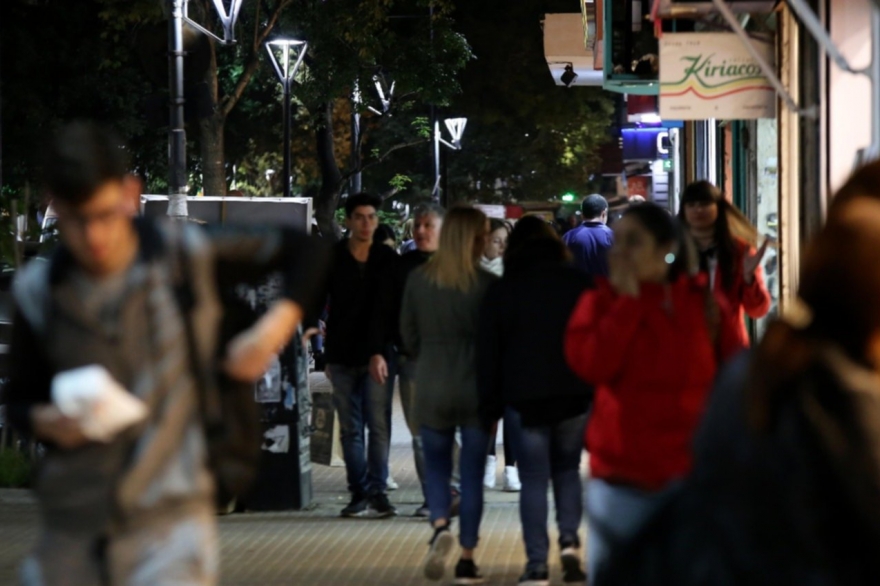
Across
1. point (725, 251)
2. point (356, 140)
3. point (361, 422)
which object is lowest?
point (361, 422)

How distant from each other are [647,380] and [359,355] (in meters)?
4.59

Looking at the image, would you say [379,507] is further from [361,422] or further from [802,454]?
[802,454]

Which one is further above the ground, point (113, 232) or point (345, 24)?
point (345, 24)

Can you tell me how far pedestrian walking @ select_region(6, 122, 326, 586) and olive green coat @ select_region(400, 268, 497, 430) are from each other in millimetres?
4381

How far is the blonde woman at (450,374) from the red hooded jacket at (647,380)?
2252 millimetres

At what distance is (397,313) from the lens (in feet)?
33.5

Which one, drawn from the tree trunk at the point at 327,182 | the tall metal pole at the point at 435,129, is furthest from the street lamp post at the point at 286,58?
the tree trunk at the point at 327,182

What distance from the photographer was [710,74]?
10.2m

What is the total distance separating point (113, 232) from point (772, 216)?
9365 millimetres

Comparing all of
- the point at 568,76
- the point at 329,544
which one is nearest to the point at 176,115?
the point at 329,544

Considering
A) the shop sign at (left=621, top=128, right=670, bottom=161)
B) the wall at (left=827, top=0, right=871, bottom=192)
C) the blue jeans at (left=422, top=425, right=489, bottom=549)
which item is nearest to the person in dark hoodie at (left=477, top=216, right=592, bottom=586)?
the blue jeans at (left=422, top=425, right=489, bottom=549)

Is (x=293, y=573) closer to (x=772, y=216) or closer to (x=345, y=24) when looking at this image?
(x=772, y=216)

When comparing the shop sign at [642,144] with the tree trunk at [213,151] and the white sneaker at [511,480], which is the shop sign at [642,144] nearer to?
the tree trunk at [213,151]

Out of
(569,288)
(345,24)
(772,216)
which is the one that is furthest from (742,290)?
(345,24)
